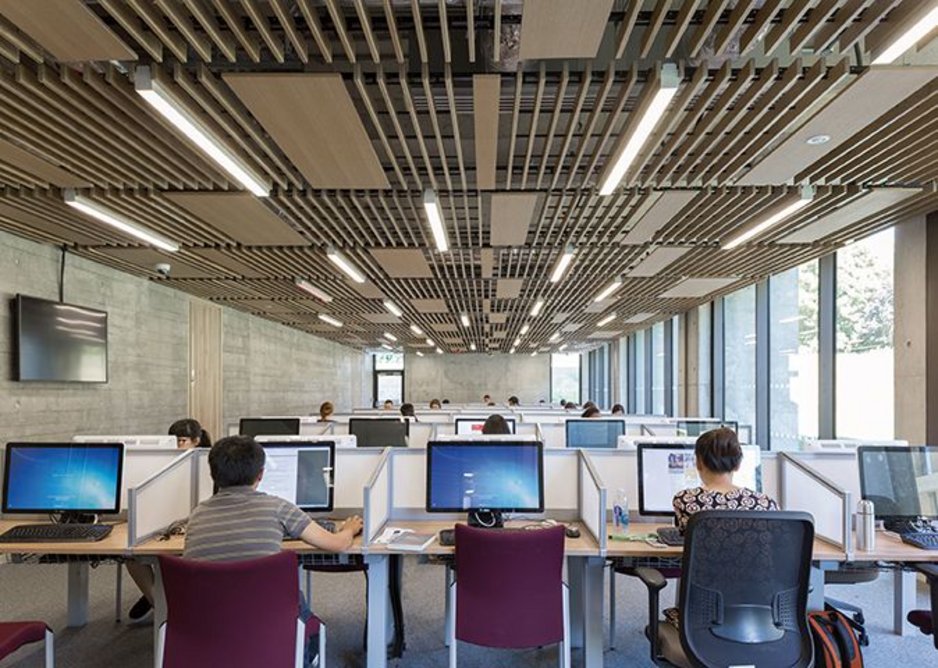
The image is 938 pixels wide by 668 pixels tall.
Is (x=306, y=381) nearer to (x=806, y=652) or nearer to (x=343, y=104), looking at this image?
(x=343, y=104)

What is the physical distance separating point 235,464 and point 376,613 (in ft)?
3.49

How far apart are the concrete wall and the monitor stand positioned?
22056 mm

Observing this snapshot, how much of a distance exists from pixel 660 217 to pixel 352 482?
3511 mm

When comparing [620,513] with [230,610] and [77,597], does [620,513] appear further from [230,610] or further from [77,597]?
[77,597]

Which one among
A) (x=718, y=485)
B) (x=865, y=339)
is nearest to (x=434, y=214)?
(x=718, y=485)

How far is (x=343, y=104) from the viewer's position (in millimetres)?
3354

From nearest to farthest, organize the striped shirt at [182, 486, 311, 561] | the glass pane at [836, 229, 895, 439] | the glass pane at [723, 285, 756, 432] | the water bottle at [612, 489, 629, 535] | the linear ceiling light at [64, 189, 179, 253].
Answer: the striped shirt at [182, 486, 311, 561], the water bottle at [612, 489, 629, 535], the linear ceiling light at [64, 189, 179, 253], the glass pane at [836, 229, 895, 439], the glass pane at [723, 285, 756, 432]

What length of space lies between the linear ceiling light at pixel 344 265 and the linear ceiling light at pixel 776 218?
4.09 meters

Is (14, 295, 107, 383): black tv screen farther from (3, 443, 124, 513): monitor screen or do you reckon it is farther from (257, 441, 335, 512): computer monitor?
(257, 441, 335, 512): computer monitor

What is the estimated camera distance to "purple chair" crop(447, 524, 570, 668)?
260cm

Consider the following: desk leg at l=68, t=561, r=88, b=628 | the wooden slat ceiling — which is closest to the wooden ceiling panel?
the wooden slat ceiling

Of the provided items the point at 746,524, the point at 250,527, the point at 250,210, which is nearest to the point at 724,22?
the point at 746,524

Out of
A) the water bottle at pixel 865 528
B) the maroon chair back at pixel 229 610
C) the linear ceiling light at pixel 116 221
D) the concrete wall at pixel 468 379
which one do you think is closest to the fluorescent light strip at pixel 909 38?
the water bottle at pixel 865 528

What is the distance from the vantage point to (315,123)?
357 centimetres
